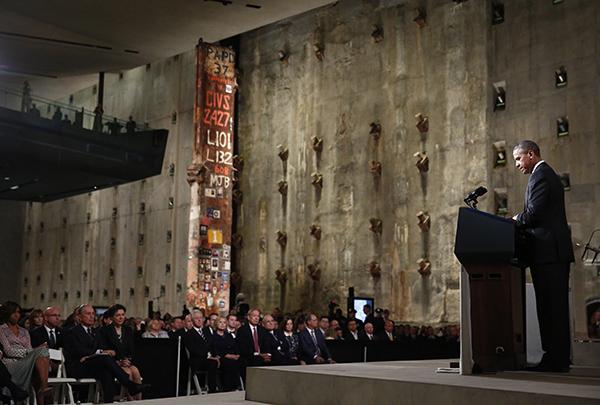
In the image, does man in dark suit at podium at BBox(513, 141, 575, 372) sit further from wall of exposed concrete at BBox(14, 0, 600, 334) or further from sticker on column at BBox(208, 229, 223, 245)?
sticker on column at BBox(208, 229, 223, 245)

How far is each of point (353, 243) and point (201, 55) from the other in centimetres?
659

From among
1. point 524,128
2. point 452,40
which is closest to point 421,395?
point 524,128

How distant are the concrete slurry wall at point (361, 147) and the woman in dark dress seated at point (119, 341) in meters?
10.9

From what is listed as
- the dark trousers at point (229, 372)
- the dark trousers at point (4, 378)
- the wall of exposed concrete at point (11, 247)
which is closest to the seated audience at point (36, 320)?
the dark trousers at point (229, 372)

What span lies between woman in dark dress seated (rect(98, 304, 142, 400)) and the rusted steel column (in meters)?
11.4

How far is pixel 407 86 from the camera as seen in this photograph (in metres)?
21.5

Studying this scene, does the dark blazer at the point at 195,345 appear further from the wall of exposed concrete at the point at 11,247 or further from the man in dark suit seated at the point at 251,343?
the wall of exposed concrete at the point at 11,247

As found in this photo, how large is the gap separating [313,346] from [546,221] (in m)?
7.42

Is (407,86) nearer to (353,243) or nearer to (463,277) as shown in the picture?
(353,243)

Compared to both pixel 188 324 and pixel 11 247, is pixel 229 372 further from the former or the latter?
pixel 11 247

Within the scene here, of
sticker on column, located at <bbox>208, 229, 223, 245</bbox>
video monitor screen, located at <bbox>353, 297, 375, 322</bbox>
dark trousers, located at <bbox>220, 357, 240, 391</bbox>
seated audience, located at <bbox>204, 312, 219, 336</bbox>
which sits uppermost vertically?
sticker on column, located at <bbox>208, 229, 223, 245</bbox>

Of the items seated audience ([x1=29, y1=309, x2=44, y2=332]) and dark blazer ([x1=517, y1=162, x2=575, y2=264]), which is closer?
dark blazer ([x1=517, y1=162, x2=575, y2=264])

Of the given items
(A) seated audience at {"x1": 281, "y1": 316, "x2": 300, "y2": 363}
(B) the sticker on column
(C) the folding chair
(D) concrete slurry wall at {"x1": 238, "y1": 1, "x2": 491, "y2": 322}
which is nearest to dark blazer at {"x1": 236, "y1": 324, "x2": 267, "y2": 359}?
(A) seated audience at {"x1": 281, "y1": 316, "x2": 300, "y2": 363}

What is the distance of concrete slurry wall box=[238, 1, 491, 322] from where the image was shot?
2020 centimetres
